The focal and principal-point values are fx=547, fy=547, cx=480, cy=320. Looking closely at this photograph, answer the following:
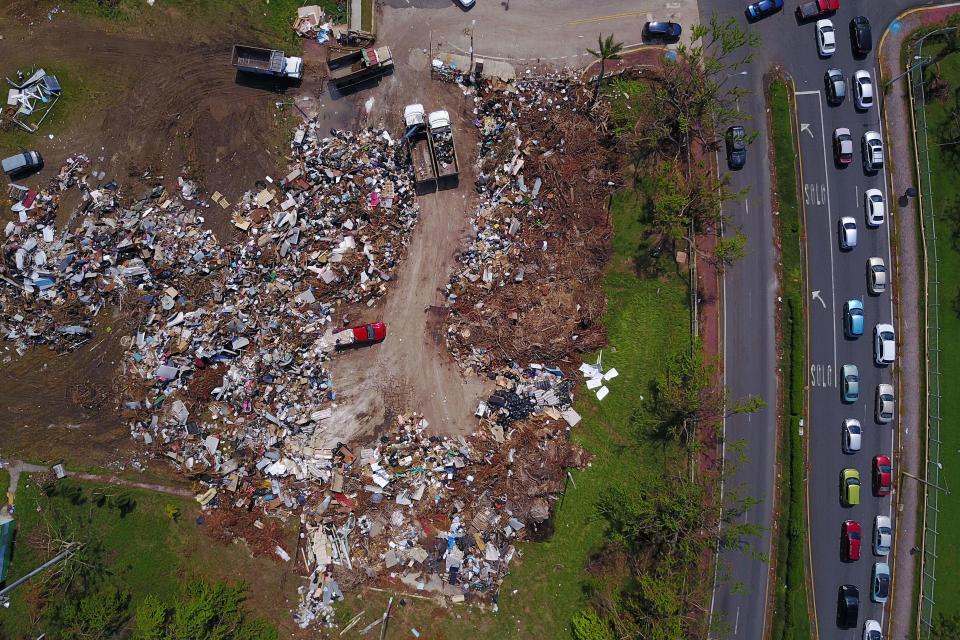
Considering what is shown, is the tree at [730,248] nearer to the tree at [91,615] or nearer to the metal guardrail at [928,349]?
the metal guardrail at [928,349]

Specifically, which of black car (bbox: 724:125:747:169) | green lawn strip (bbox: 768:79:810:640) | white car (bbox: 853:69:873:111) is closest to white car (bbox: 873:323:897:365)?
green lawn strip (bbox: 768:79:810:640)

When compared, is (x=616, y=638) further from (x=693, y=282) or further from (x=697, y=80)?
(x=697, y=80)

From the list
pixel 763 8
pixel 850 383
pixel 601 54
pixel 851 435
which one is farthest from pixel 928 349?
pixel 601 54

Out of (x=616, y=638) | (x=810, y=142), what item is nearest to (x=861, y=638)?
(x=616, y=638)

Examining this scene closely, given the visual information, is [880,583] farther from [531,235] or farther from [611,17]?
[611,17]

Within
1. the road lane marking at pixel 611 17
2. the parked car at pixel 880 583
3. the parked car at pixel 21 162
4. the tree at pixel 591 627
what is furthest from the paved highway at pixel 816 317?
the parked car at pixel 21 162
